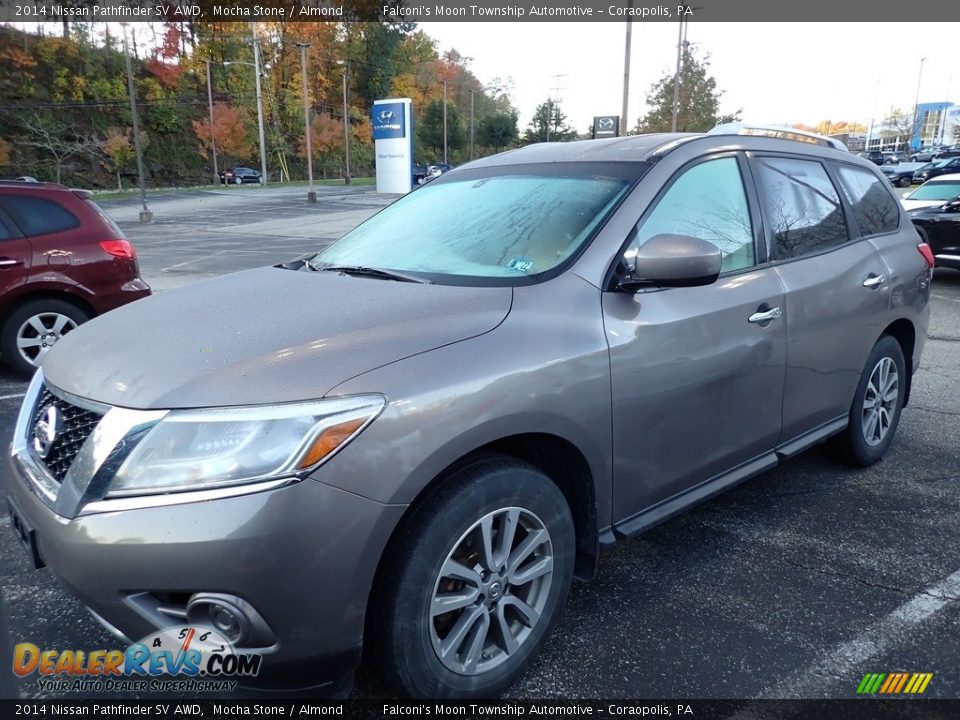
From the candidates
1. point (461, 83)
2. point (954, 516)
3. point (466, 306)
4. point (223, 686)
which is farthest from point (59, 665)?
point (461, 83)

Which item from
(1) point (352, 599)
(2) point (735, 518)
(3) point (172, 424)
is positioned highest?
(3) point (172, 424)

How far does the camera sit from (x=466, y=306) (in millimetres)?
2355

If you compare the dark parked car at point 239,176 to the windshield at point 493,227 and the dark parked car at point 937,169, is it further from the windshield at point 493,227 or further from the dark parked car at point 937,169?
the windshield at point 493,227

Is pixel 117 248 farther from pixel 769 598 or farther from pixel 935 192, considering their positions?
pixel 935 192

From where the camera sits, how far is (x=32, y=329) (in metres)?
6.15

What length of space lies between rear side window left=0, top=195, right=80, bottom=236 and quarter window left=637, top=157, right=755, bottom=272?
17.4ft

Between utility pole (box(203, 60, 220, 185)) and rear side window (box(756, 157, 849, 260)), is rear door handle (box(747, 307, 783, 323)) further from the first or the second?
utility pole (box(203, 60, 220, 185))

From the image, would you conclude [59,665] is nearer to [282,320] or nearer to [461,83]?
[282,320]

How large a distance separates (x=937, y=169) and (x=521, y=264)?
135ft

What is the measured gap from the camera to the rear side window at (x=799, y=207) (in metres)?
3.34

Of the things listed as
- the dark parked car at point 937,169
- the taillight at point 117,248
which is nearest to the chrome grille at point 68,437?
the taillight at point 117,248

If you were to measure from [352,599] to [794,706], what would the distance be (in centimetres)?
145

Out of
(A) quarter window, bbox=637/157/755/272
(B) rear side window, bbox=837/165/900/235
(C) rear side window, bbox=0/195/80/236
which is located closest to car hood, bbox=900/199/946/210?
(B) rear side window, bbox=837/165/900/235

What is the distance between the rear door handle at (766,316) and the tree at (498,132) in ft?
237
